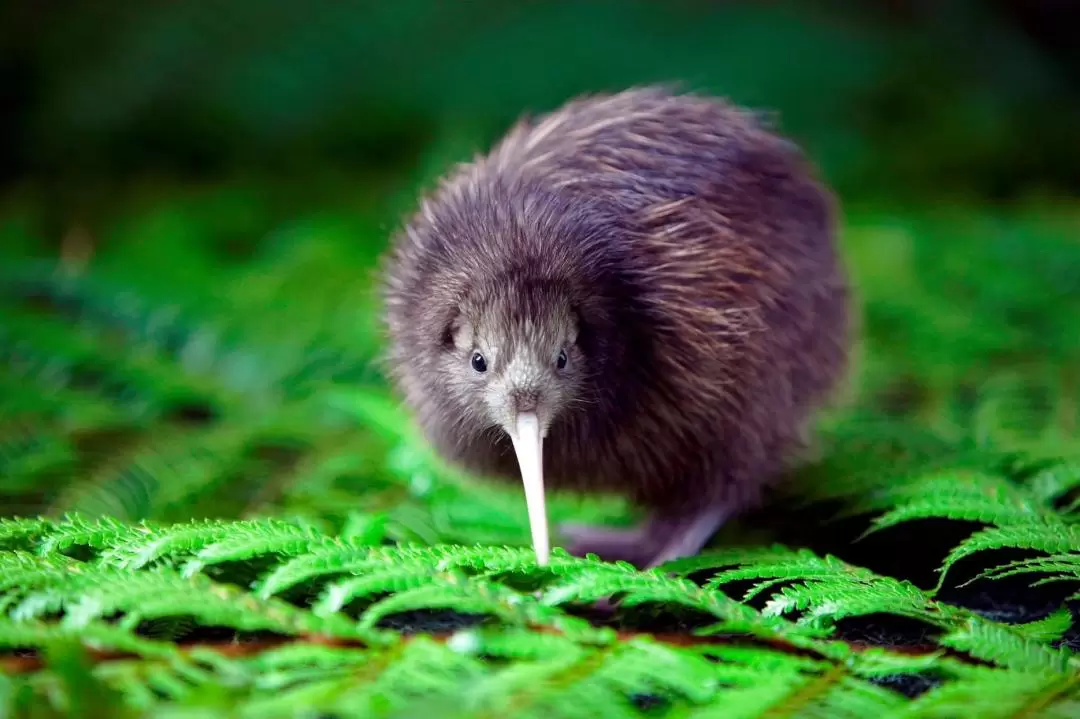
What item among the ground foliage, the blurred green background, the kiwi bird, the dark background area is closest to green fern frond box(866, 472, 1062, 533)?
the ground foliage

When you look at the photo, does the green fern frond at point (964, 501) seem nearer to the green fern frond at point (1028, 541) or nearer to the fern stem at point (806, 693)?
the green fern frond at point (1028, 541)

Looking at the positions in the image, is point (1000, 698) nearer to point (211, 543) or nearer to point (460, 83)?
point (211, 543)

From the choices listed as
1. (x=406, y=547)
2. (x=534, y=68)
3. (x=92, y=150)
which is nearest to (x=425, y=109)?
(x=534, y=68)

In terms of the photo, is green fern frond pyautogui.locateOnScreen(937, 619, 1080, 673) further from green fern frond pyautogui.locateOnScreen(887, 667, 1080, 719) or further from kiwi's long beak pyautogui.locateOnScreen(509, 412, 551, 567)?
kiwi's long beak pyautogui.locateOnScreen(509, 412, 551, 567)

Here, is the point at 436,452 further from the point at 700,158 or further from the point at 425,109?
the point at 425,109

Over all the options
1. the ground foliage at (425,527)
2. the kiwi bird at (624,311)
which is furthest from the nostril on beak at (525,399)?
the ground foliage at (425,527)
